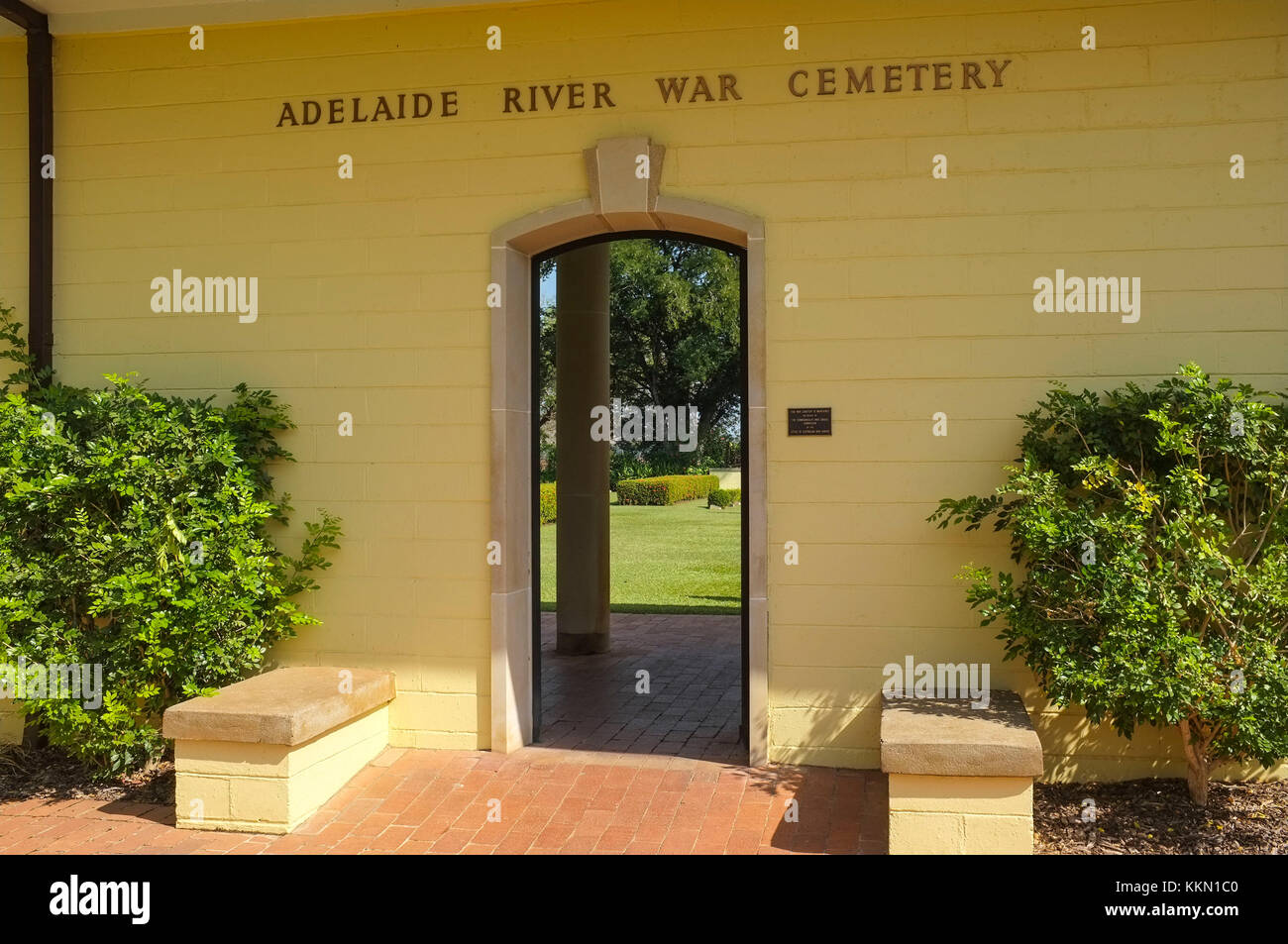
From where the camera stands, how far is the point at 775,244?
5.73 metres

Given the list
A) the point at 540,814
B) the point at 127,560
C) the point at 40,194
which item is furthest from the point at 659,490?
the point at 540,814

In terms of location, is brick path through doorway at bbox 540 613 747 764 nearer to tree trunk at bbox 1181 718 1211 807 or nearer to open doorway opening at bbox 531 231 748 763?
open doorway opening at bbox 531 231 748 763

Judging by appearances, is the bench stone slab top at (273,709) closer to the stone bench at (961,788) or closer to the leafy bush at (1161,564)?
the stone bench at (961,788)

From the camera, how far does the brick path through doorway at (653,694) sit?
6.27 m

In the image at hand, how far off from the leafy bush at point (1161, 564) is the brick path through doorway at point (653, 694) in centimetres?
193

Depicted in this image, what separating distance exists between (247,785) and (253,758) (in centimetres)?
13

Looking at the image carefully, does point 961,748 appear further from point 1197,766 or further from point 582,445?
point 582,445

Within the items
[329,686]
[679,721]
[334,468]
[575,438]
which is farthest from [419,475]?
[575,438]

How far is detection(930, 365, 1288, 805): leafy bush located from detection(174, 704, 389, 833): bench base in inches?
125

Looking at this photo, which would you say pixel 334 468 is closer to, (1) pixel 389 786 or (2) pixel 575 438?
(1) pixel 389 786

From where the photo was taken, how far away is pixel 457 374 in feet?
19.9

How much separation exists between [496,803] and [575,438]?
16.0 feet

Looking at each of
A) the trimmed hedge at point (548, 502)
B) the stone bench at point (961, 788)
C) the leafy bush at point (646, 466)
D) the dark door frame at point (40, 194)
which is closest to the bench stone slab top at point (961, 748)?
the stone bench at point (961, 788)

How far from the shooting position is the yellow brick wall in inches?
213
